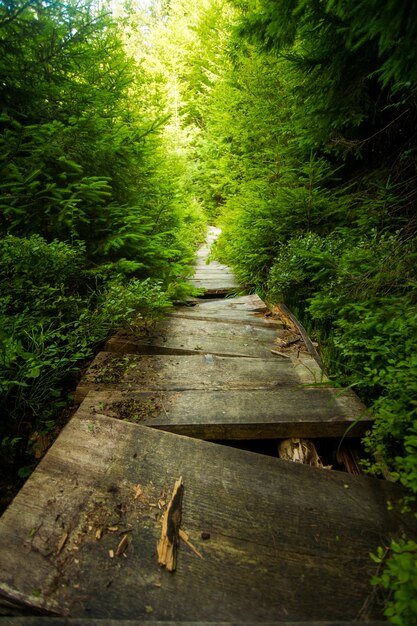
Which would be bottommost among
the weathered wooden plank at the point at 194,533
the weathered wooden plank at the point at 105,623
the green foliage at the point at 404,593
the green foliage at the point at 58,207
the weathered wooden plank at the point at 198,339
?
the weathered wooden plank at the point at 198,339

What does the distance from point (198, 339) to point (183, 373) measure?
0.81 metres

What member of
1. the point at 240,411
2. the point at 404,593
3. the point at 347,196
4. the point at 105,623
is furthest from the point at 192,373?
the point at 347,196

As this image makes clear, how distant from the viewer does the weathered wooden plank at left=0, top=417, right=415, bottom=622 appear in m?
1.04

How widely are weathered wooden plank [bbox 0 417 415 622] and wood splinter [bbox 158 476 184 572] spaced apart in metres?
0.03

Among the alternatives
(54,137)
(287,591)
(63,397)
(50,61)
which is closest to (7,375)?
(63,397)

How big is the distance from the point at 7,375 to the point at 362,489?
7.49 ft

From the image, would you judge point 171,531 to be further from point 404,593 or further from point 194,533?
point 404,593

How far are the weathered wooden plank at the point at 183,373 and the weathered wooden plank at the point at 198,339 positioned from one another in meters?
0.21

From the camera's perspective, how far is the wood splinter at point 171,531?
114 centimetres

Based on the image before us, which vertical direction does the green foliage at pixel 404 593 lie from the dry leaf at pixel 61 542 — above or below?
above

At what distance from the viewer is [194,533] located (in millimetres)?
1255

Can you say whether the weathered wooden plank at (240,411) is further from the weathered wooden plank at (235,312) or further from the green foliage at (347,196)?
the weathered wooden plank at (235,312)

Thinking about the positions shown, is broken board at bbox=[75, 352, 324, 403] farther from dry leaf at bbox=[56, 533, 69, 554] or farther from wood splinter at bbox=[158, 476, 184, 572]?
dry leaf at bbox=[56, 533, 69, 554]

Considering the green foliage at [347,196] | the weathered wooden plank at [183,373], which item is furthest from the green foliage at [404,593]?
the weathered wooden plank at [183,373]
